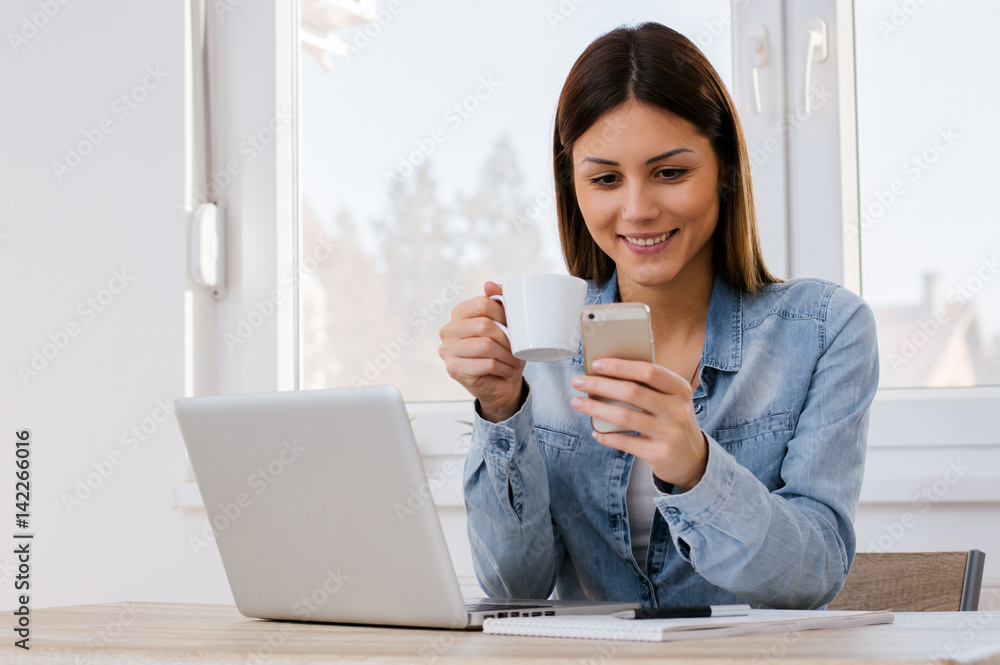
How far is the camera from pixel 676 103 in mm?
1220

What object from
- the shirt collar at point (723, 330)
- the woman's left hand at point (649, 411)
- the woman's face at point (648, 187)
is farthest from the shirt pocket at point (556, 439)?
the woman's left hand at point (649, 411)

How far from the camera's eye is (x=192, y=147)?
233 cm

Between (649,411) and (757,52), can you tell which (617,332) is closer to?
(649,411)

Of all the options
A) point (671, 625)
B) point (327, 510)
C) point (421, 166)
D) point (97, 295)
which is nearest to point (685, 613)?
point (671, 625)

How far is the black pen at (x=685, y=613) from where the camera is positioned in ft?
2.45

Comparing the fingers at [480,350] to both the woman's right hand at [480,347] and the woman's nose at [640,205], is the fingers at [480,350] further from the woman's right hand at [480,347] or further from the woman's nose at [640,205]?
the woman's nose at [640,205]

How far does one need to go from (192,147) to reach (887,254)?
5.21 ft

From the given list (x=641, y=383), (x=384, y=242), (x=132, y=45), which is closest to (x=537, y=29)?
(x=384, y=242)

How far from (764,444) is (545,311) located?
46cm

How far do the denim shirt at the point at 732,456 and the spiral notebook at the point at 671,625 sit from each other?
6.4 inches

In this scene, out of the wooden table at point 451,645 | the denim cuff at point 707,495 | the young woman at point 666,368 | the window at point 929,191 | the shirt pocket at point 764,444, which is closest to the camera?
the wooden table at point 451,645

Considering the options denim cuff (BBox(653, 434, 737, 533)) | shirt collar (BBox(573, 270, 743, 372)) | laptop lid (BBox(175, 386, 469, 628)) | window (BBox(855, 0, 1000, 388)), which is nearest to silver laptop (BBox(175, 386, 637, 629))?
laptop lid (BBox(175, 386, 469, 628))

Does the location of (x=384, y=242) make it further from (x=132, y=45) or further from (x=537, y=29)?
(x=132, y=45)

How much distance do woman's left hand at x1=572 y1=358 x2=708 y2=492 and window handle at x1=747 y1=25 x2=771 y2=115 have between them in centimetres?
132
